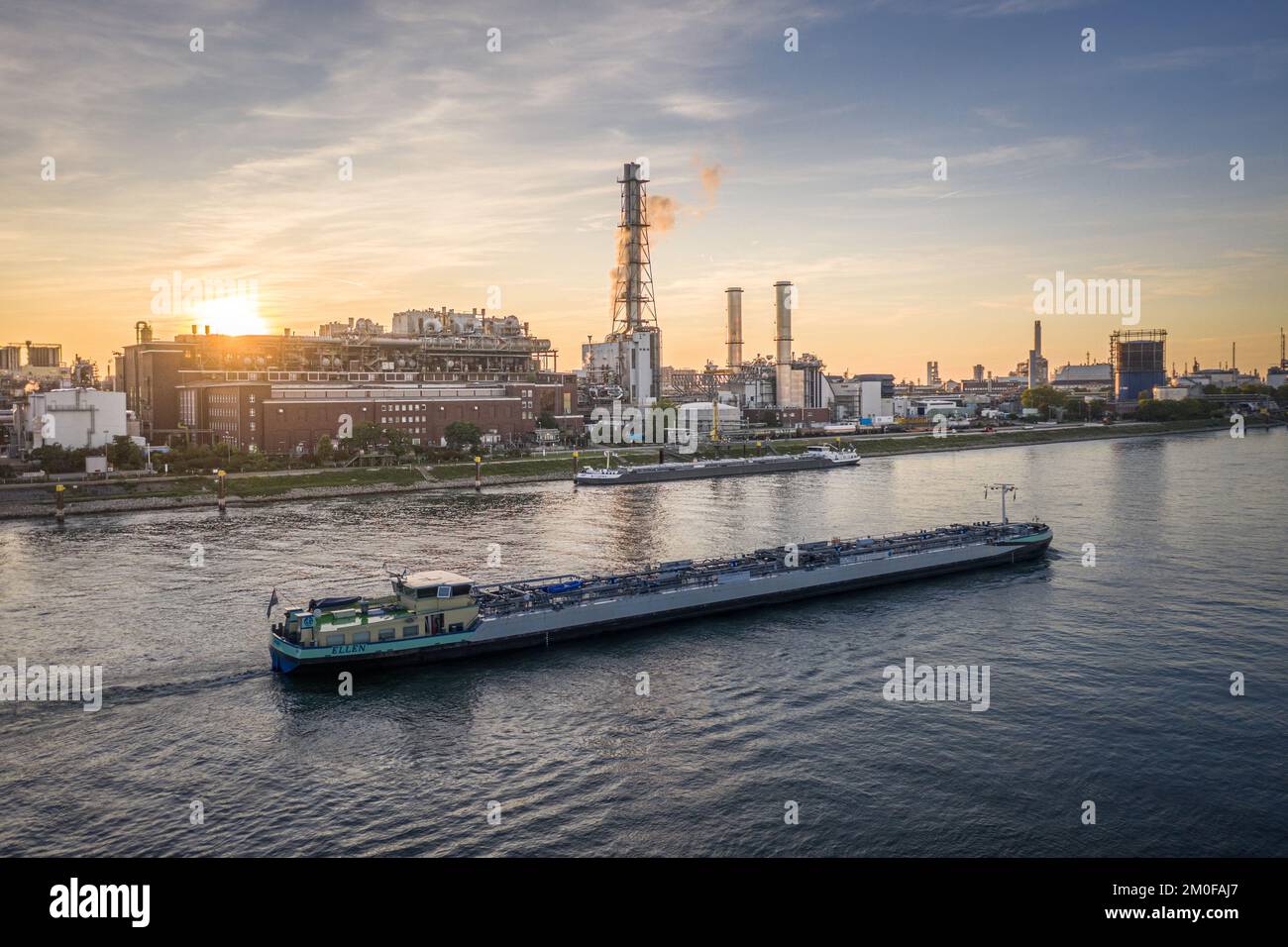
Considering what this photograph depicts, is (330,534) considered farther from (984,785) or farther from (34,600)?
(984,785)

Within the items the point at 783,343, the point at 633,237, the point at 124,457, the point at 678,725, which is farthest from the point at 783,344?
the point at 678,725

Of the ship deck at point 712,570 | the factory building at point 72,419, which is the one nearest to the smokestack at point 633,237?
the factory building at point 72,419

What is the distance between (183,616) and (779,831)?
21.7 metres

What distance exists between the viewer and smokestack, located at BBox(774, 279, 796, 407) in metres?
137

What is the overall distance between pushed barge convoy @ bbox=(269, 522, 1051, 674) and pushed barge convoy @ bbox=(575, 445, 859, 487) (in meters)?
35.6

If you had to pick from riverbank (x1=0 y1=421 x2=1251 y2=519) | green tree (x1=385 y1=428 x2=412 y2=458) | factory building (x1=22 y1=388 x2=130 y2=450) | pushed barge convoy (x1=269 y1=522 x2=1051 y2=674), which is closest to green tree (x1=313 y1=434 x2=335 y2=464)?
riverbank (x1=0 y1=421 x2=1251 y2=519)

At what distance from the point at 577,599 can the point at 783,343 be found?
372 feet

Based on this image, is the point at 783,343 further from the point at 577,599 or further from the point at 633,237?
the point at 577,599

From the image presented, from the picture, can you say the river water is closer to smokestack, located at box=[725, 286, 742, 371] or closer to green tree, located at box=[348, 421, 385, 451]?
green tree, located at box=[348, 421, 385, 451]

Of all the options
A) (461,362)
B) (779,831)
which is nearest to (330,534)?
(779,831)

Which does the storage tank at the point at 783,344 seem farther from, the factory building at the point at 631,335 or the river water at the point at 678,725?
the river water at the point at 678,725

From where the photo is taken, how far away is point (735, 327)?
5792 inches

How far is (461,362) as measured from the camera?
102812mm

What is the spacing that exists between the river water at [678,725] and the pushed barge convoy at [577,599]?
633 millimetres
